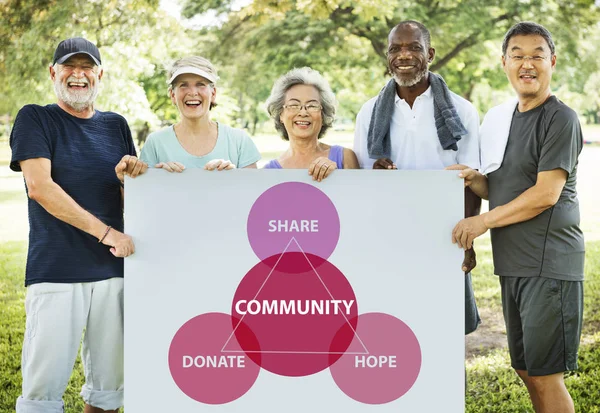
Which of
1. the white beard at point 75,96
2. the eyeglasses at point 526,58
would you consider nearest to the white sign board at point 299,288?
the white beard at point 75,96

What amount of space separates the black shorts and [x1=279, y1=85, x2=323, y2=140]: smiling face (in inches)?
48.6

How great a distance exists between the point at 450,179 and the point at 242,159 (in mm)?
1047

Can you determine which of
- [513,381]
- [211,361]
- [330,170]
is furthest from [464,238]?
[513,381]

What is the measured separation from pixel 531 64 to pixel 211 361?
6.63ft

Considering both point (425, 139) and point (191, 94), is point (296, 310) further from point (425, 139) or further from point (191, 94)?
point (191, 94)

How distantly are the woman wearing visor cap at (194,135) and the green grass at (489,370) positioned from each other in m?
1.53

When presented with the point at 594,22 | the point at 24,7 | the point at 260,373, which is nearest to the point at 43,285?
the point at 260,373

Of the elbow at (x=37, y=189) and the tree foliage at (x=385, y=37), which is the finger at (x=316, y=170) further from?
the tree foliage at (x=385, y=37)

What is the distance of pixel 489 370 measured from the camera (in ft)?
18.1

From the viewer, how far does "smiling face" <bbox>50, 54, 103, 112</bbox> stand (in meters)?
3.13

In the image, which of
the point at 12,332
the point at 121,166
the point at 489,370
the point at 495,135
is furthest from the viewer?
Result: the point at 12,332

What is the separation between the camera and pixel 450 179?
303 centimetres

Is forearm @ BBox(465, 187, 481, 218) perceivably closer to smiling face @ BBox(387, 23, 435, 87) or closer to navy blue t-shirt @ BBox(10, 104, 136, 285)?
smiling face @ BBox(387, 23, 435, 87)

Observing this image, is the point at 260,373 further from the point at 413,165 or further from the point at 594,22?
the point at 594,22
